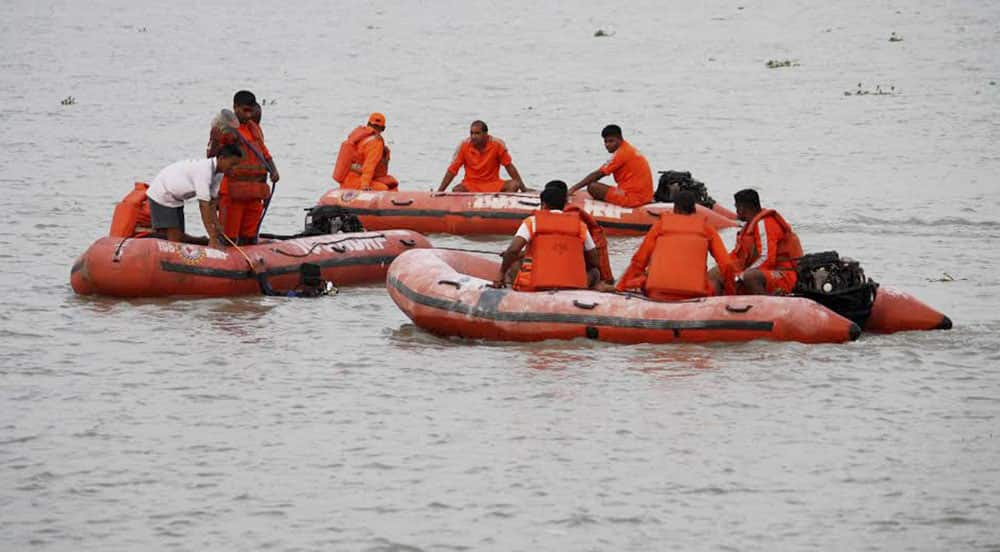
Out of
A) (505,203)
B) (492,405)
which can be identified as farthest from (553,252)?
(505,203)

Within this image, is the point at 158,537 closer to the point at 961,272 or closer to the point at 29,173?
the point at 961,272

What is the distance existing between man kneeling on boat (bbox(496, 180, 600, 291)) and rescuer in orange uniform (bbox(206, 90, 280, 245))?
2.62m

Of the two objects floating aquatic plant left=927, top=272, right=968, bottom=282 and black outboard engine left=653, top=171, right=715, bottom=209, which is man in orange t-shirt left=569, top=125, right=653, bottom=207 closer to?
black outboard engine left=653, top=171, right=715, bottom=209

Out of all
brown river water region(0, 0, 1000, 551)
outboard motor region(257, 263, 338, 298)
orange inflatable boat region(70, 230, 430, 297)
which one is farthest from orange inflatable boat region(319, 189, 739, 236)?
outboard motor region(257, 263, 338, 298)

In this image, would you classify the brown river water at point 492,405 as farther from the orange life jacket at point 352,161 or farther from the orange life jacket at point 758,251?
the orange life jacket at point 352,161

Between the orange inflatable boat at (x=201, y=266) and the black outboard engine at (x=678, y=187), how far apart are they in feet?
14.6

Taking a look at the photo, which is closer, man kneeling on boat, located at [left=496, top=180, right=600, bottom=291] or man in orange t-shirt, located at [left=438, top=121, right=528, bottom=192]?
man kneeling on boat, located at [left=496, top=180, right=600, bottom=291]

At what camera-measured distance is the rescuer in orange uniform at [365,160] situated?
62.4 ft

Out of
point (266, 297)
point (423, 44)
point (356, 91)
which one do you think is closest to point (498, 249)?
point (266, 297)

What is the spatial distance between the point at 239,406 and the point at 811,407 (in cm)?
353

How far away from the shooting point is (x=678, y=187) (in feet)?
61.6

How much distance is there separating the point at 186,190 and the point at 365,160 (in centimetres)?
496

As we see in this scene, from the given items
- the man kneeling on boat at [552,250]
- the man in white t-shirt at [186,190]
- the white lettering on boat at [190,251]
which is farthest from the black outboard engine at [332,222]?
the man kneeling on boat at [552,250]

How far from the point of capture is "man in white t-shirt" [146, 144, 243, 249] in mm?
14289
